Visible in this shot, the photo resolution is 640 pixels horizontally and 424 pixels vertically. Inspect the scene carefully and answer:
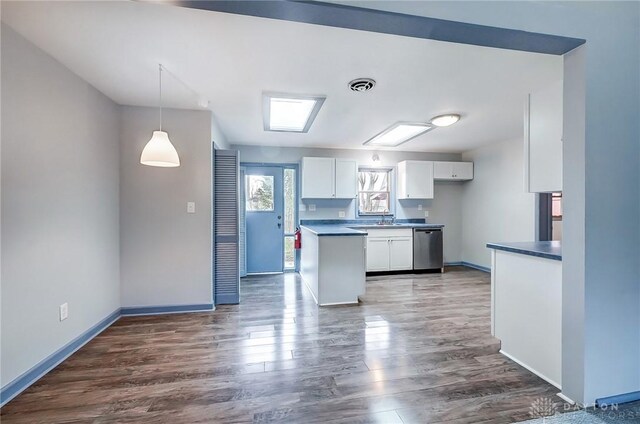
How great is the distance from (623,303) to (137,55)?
11.9 ft

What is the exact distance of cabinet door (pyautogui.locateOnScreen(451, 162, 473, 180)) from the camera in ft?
17.5

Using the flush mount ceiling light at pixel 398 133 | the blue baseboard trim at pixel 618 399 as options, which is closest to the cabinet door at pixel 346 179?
the flush mount ceiling light at pixel 398 133

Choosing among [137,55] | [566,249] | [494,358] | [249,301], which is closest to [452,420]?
[494,358]

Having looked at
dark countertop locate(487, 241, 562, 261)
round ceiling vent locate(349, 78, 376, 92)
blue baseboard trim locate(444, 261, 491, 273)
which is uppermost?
round ceiling vent locate(349, 78, 376, 92)

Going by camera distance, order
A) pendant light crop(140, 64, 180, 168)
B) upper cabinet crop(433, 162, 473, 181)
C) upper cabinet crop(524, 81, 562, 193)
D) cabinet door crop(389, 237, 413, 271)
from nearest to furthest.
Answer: upper cabinet crop(524, 81, 562, 193) → pendant light crop(140, 64, 180, 168) → cabinet door crop(389, 237, 413, 271) → upper cabinet crop(433, 162, 473, 181)

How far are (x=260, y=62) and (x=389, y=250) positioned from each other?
376 cm

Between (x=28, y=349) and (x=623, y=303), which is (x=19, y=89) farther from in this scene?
(x=623, y=303)

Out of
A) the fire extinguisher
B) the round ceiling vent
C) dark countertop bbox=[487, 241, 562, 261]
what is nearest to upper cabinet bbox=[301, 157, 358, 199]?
the fire extinguisher

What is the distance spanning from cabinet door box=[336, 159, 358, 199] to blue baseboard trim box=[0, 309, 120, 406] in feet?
12.2

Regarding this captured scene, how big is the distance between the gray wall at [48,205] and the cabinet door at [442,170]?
511 cm

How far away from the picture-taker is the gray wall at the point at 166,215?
2.97 m

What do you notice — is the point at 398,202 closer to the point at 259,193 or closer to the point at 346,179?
the point at 346,179

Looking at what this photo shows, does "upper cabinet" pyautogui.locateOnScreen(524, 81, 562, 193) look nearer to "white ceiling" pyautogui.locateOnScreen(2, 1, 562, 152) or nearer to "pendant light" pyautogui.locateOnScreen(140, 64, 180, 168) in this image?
"white ceiling" pyautogui.locateOnScreen(2, 1, 562, 152)

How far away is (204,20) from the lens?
64.3 inches
